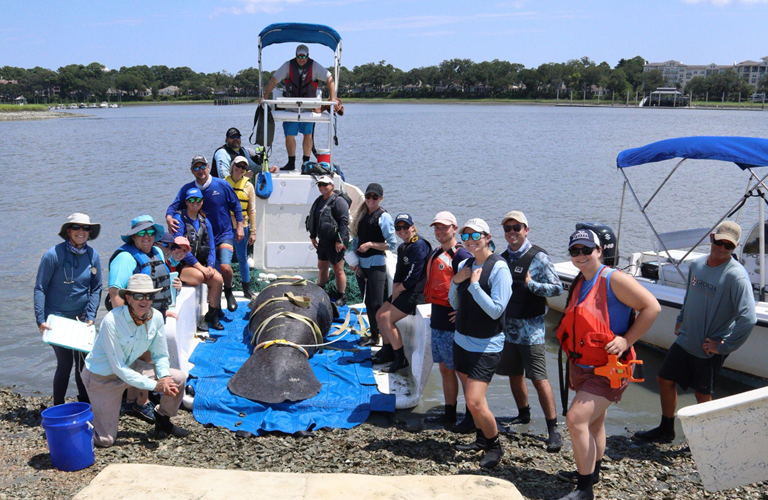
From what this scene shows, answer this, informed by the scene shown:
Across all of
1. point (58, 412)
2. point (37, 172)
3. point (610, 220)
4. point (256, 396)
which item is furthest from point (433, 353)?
point (37, 172)

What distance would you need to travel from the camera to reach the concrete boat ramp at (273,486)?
3.89 metres

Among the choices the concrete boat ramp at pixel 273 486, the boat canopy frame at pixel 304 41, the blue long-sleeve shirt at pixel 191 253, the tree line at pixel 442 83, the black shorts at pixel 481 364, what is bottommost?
the concrete boat ramp at pixel 273 486

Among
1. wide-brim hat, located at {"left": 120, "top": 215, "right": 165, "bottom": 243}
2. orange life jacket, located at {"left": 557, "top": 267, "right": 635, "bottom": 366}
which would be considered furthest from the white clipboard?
orange life jacket, located at {"left": 557, "top": 267, "right": 635, "bottom": 366}

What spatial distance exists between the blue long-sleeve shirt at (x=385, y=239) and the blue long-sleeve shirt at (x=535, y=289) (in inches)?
74.7

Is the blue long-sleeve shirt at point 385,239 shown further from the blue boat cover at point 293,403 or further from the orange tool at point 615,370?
the orange tool at point 615,370

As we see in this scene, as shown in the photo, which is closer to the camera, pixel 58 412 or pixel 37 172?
pixel 58 412

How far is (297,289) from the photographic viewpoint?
7789 mm

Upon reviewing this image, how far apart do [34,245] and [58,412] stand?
13.3 metres

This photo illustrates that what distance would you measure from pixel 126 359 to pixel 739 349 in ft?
23.3

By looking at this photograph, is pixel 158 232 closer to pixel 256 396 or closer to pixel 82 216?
pixel 82 216

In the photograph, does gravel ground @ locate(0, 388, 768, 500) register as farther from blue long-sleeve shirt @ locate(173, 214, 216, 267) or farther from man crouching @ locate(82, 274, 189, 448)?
blue long-sleeve shirt @ locate(173, 214, 216, 267)

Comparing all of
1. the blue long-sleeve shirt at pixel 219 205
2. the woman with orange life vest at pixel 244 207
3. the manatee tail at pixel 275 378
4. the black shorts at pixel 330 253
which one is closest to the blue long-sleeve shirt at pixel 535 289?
the manatee tail at pixel 275 378

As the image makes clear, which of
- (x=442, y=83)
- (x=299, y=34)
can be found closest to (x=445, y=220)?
(x=299, y=34)

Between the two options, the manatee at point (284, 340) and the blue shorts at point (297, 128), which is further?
the blue shorts at point (297, 128)
